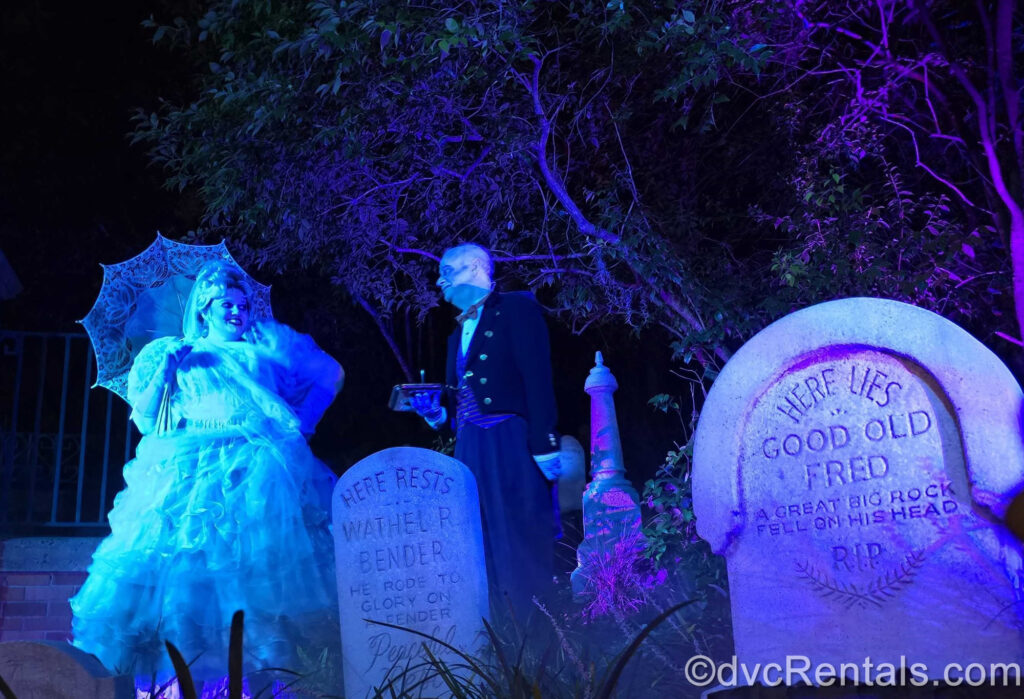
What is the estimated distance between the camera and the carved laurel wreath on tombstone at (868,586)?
2.72 m

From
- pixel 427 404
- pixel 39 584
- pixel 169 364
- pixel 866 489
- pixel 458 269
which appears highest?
pixel 458 269

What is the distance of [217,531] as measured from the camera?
4.48 m

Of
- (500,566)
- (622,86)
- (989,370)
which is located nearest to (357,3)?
(622,86)

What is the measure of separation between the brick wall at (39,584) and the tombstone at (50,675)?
277 centimetres

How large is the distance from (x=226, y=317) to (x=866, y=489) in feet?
11.6

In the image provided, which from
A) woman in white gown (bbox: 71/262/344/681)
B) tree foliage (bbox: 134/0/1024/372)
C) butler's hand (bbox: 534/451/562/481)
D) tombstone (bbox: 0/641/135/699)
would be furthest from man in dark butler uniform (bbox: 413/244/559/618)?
tombstone (bbox: 0/641/135/699)

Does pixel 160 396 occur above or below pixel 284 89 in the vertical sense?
below

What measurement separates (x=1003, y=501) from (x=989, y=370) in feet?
1.25

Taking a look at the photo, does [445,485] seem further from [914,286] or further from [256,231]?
[256,231]

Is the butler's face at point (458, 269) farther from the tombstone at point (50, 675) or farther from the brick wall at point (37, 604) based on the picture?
the brick wall at point (37, 604)

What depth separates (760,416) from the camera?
3043 millimetres

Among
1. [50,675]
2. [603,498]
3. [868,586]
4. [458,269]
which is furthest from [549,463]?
[50,675]

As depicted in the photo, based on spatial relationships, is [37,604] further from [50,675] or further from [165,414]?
[50,675]

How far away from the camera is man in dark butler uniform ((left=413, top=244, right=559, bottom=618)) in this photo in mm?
4340
